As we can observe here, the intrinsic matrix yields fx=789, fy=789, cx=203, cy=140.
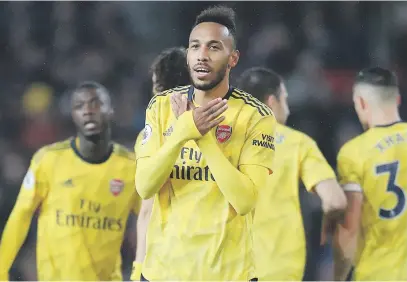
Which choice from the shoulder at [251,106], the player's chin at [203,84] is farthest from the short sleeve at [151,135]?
the shoulder at [251,106]

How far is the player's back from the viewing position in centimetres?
526

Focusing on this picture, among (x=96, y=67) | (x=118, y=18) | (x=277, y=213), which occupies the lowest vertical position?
(x=277, y=213)

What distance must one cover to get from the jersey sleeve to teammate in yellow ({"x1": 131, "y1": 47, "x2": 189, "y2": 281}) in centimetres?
92

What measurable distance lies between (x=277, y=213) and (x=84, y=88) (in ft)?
5.25

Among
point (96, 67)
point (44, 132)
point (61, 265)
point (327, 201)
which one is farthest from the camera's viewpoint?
point (96, 67)

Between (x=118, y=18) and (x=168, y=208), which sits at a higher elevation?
(x=118, y=18)

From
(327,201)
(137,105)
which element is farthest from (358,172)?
(137,105)

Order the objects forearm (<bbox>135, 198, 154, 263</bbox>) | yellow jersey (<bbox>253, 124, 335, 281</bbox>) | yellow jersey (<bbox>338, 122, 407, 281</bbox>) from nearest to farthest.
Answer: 1. forearm (<bbox>135, 198, 154, 263</bbox>)
2. yellow jersey (<bbox>253, 124, 335, 281</bbox>)
3. yellow jersey (<bbox>338, 122, 407, 281</bbox>)

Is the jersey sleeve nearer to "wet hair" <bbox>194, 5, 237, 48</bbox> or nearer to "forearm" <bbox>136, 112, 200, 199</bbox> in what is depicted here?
"wet hair" <bbox>194, 5, 237, 48</bbox>

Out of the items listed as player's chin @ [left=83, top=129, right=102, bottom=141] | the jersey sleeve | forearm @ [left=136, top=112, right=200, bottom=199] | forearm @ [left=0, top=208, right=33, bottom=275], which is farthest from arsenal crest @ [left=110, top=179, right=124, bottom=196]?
forearm @ [left=136, top=112, right=200, bottom=199]

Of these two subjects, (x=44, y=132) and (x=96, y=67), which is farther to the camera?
(x=96, y=67)

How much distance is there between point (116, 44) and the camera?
7617mm

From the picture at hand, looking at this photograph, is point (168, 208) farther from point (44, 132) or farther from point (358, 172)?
point (44, 132)

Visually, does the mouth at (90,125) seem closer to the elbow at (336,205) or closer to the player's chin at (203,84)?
the elbow at (336,205)
